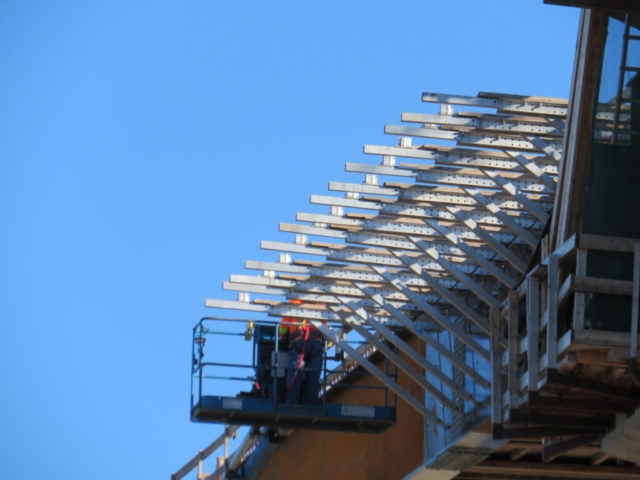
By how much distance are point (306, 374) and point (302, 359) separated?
1.00 ft

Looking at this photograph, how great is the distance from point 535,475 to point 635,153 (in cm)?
854

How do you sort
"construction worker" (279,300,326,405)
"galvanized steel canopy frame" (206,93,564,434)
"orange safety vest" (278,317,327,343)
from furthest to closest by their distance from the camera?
"orange safety vest" (278,317,327,343) < "construction worker" (279,300,326,405) < "galvanized steel canopy frame" (206,93,564,434)

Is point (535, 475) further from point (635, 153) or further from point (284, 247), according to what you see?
point (635, 153)

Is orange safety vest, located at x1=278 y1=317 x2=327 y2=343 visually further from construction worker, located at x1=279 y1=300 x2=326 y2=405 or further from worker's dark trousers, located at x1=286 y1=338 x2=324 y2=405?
worker's dark trousers, located at x1=286 y1=338 x2=324 y2=405

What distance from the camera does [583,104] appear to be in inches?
714

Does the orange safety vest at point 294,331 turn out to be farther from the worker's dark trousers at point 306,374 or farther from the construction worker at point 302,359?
the worker's dark trousers at point 306,374

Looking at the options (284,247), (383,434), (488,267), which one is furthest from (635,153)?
(383,434)

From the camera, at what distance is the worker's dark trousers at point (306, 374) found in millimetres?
25891

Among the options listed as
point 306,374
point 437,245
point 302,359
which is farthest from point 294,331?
point 437,245

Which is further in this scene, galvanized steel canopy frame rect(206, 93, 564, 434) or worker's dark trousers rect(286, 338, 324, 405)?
worker's dark trousers rect(286, 338, 324, 405)

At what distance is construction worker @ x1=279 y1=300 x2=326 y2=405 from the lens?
25.9 meters

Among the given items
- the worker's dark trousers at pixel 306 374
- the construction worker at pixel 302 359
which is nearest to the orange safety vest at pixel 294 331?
the construction worker at pixel 302 359

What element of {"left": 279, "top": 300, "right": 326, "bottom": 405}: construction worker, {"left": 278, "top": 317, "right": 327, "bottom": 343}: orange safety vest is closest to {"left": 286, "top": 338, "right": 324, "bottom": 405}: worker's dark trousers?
{"left": 279, "top": 300, "right": 326, "bottom": 405}: construction worker

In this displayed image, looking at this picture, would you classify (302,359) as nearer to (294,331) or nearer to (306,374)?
(306,374)
